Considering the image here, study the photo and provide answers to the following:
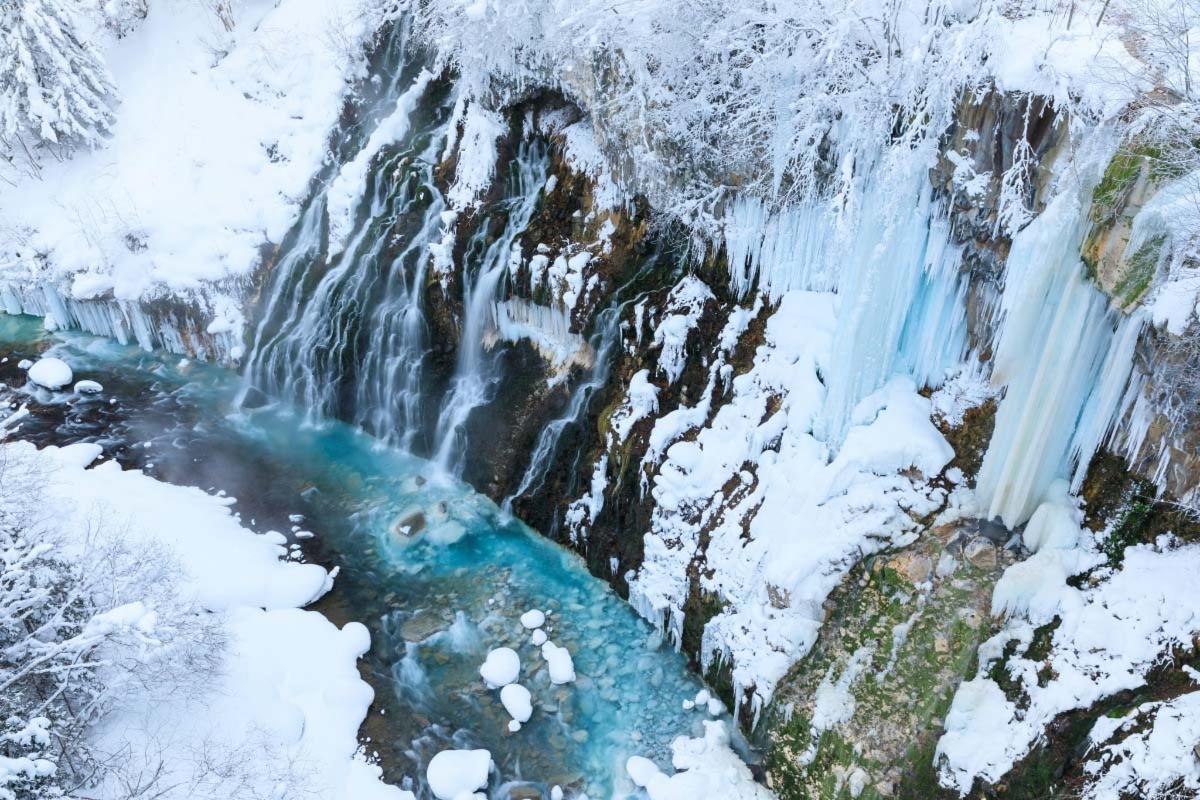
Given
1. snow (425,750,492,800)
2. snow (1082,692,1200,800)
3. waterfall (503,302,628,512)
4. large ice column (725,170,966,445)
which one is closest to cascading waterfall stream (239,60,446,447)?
waterfall (503,302,628,512)

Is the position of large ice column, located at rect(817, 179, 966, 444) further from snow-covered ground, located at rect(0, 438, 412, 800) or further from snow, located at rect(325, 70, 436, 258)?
snow, located at rect(325, 70, 436, 258)

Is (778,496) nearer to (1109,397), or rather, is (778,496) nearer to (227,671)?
(1109,397)

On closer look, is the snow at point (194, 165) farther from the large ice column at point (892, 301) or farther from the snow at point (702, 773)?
the snow at point (702, 773)

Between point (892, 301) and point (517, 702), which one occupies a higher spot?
point (892, 301)

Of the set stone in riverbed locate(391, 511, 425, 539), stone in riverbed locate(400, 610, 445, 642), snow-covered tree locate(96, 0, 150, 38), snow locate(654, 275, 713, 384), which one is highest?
snow-covered tree locate(96, 0, 150, 38)

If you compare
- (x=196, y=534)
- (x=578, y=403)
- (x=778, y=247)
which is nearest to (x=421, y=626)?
(x=196, y=534)

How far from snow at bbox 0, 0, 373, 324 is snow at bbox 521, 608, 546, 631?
829cm

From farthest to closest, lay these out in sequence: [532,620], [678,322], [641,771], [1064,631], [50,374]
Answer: [50,374]
[678,322]
[532,620]
[641,771]
[1064,631]

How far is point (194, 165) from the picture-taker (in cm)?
1377

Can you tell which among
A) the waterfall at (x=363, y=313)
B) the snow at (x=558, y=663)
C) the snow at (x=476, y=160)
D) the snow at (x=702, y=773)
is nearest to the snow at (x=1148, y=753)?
the snow at (x=702, y=773)

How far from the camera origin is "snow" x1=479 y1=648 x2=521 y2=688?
7574 mm

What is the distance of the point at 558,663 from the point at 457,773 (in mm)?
1474

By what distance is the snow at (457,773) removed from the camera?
21.7 feet

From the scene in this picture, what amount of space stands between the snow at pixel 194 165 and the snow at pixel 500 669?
8584 mm
